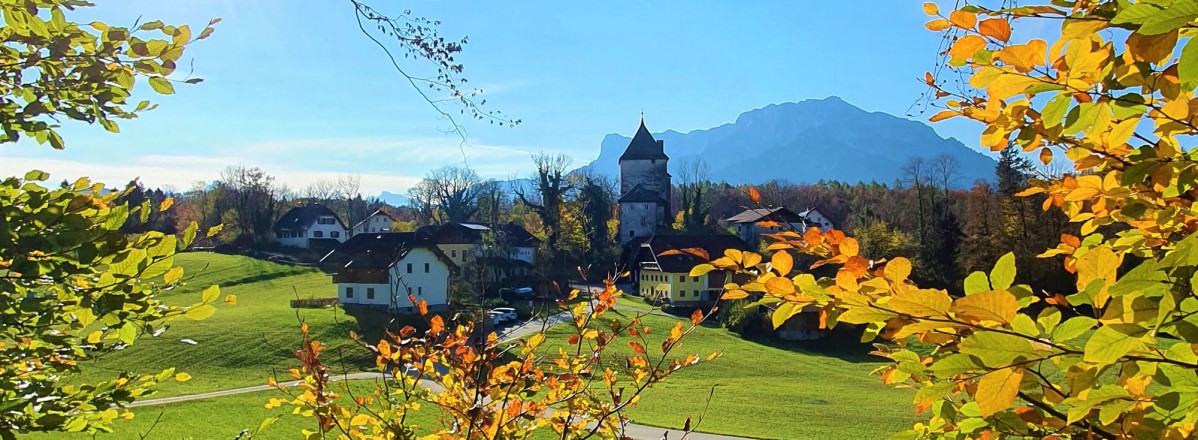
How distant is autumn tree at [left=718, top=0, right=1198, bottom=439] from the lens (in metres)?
0.94

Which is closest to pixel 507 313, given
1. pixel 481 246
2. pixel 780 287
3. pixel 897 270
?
pixel 481 246

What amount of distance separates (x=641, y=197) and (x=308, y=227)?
3210 cm

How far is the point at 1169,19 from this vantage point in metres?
0.86

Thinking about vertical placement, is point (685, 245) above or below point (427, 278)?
above

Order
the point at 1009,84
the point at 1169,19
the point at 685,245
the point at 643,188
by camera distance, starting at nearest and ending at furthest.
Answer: the point at 1169,19 < the point at 1009,84 < the point at 685,245 < the point at 643,188

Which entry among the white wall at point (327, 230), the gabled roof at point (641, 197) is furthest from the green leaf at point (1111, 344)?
the white wall at point (327, 230)

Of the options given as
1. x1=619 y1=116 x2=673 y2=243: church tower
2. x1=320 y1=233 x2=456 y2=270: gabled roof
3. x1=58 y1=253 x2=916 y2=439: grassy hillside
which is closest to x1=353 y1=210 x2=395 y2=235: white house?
x1=619 y1=116 x2=673 y2=243: church tower

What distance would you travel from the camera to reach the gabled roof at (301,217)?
64938 mm

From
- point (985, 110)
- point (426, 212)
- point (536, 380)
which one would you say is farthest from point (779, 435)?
point (426, 212)

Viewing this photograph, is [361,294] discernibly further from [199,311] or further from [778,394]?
[199,311]

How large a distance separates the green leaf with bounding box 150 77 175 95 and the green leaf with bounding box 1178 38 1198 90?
121 inches

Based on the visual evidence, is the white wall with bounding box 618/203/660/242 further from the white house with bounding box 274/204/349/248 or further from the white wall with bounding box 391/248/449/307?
Result: the white house with bounding box 274/204/349/248

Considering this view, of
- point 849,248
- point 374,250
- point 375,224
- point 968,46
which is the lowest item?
point 374,250

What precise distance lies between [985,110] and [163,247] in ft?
→ 8.17
